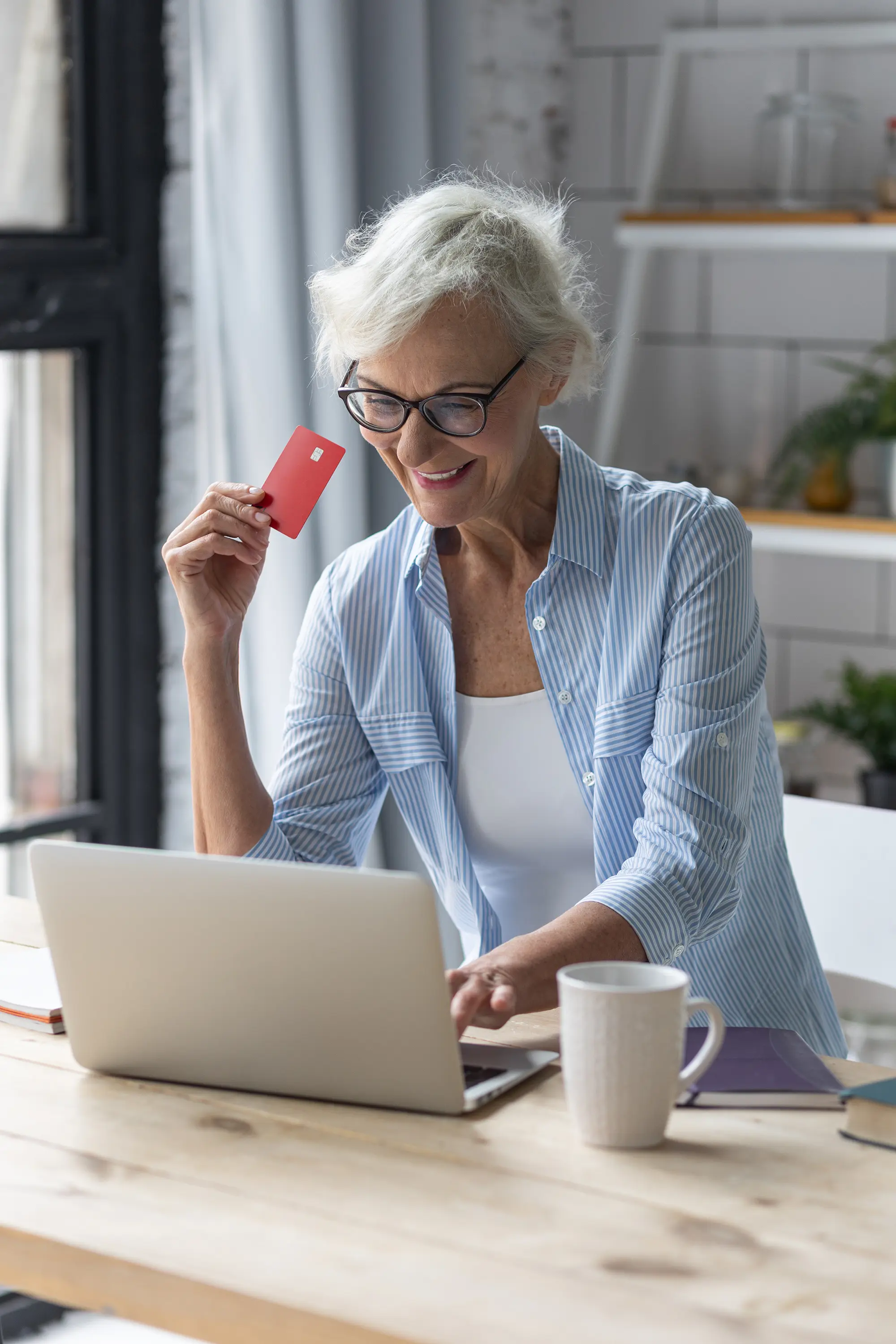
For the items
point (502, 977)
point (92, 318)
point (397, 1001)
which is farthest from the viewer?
point (92, 318)

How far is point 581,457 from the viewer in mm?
1607

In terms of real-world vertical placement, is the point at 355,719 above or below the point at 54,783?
above

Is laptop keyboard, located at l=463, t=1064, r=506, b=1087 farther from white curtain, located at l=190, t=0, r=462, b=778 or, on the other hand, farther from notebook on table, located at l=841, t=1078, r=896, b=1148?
white curtain, located at l=190, t=0, r=462, b=778

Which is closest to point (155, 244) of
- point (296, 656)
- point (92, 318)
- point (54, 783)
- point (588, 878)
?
point (92, 318)

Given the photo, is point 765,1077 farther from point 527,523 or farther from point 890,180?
point 890,180

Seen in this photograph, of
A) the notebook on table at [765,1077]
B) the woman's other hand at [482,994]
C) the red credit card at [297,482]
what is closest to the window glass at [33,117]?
the red credit card at [297,482]

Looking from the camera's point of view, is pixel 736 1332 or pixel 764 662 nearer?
pixel 736 1332

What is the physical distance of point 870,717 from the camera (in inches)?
110

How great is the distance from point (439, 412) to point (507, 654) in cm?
29

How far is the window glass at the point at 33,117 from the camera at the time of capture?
2354mm

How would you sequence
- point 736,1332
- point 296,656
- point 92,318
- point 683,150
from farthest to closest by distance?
point 683,150 < point 92,318 < point 296,656 < point 736,1332

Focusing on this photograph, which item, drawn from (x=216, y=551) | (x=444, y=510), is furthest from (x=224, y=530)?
(x=444, y=510)

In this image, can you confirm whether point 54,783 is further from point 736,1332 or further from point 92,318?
point 736,1332

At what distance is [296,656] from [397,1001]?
66 cm
